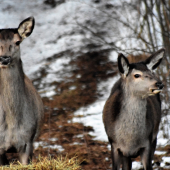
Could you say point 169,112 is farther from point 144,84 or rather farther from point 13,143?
point 13,143

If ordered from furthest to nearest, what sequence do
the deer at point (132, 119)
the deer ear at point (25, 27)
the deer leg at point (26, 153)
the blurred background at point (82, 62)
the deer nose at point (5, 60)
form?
the blurred background at point (82, 62) < the deer at point (132, 119) < the deer ear at point (25, 27) < the deer leg at point (26, 153) < the deer nose at point (5, 60)

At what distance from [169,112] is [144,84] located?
3588 mm

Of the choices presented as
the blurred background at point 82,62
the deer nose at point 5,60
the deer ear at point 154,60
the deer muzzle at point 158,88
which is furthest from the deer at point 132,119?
the deer nose at point 5,60

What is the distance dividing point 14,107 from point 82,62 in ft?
30.8

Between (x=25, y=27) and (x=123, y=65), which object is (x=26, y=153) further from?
(x=123, y=65)

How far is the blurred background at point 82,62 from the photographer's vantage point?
8.45 meters

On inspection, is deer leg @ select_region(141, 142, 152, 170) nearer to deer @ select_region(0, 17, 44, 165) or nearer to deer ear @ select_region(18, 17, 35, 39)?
deer @ select_region(0, 17, 44, 165)

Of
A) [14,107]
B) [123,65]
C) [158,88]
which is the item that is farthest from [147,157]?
[14,107]

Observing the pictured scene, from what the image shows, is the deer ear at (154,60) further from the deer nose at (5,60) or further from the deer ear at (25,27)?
the deer nose at (5,60)

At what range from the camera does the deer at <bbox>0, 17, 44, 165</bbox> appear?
17.7ft

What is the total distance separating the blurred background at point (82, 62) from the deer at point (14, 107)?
28.5 inches

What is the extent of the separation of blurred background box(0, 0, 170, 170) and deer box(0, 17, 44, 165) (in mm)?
724

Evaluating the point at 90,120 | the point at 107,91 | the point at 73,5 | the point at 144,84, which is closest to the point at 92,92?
the point at 107,91

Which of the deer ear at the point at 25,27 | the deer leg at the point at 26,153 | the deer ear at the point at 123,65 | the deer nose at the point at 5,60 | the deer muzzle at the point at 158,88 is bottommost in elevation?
the deer leg at the point at 26,153
